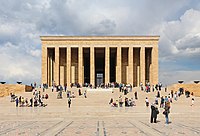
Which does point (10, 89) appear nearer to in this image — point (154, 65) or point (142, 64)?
point (142, 64)

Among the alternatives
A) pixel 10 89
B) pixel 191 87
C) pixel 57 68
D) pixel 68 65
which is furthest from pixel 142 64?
pixel 10 89

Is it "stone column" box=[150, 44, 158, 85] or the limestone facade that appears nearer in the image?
the limestone facade

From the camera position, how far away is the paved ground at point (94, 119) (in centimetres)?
1119

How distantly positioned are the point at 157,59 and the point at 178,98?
683 inches

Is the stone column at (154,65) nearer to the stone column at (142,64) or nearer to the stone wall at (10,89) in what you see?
the stone column at (142,64)

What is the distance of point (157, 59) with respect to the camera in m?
47.9

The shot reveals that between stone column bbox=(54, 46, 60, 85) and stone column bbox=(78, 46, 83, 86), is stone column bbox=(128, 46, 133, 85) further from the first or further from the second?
stone column bbox=(54, 46, 60, 85)

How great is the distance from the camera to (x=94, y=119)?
55.9 feet

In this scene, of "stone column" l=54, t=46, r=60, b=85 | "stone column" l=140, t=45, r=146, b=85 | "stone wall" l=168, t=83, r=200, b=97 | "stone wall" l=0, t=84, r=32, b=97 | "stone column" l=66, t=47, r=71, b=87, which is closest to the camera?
"stone wall" l=0, t=84, r=32, b=97

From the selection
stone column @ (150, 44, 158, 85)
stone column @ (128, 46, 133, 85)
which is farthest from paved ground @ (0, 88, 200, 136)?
stone column @ (150, 44, 158, 85)

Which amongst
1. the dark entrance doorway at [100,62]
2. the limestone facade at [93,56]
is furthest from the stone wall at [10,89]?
the dark entrance doorway at [100,62]

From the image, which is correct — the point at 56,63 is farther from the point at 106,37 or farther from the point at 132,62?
the point at 132,62

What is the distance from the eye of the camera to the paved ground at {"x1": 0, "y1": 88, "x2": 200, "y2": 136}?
11188 mm

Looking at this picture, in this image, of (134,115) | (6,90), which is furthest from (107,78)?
(134,115)
